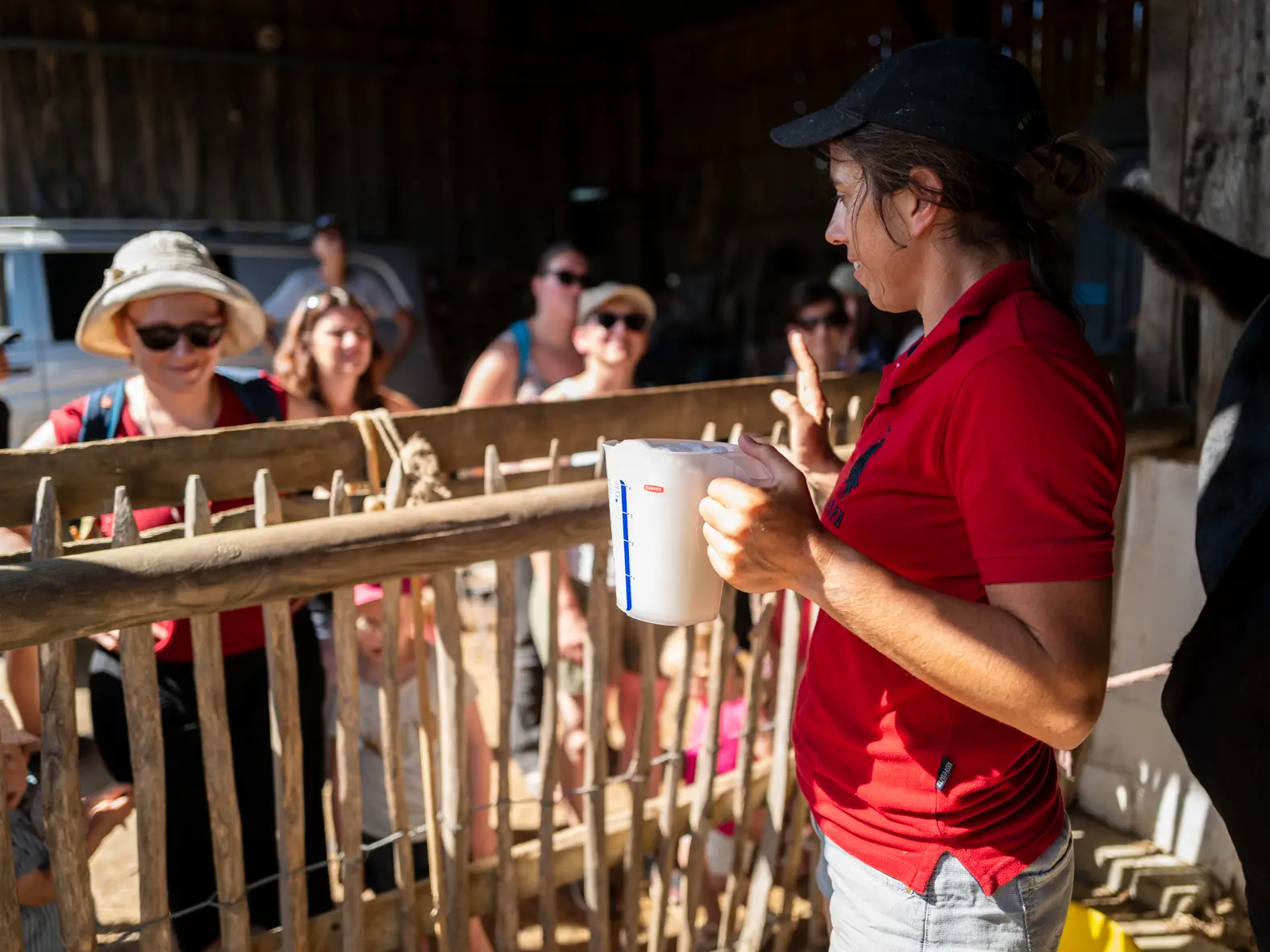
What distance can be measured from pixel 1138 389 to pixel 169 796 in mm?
2839

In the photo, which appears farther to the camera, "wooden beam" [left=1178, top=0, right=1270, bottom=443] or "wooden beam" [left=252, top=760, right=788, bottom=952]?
"wooden beam" [left=1178, top=0, right=1270, bottom=443]

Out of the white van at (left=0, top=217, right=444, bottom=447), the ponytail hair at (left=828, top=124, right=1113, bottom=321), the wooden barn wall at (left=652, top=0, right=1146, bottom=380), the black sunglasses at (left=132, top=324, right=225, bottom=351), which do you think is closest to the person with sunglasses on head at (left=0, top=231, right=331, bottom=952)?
the black sunglasses at (left=132, top=324, right=225, bottom=351)

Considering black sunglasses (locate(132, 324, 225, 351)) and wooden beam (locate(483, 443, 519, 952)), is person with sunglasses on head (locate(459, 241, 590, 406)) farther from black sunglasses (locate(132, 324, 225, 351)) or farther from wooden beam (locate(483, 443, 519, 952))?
wooden beam (locate(483, 443, 519, 952))

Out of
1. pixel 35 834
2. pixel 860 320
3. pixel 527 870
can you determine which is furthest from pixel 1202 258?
pixel 860 320

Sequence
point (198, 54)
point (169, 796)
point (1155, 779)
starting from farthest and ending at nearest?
1. point (198, 54)
2. point (1155, 779)
3. point (169, 796)

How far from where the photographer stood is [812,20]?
10711 mm

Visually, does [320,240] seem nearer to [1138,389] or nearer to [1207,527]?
[1138,389]

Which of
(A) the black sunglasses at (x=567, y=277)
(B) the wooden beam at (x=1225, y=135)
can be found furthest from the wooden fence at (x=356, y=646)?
(A) the black sunglasses at (x=567, y=277)

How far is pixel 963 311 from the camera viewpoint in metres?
1.20

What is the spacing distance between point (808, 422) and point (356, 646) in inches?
38.1

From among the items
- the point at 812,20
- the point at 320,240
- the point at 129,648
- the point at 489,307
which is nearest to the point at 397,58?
the point at 489,307

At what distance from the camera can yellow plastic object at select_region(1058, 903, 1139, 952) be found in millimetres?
1977

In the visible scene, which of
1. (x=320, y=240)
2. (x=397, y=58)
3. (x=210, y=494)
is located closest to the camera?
(x=210, y=494)

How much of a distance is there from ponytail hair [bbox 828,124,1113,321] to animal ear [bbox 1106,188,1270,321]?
0.51m
